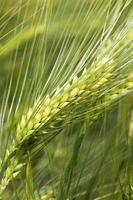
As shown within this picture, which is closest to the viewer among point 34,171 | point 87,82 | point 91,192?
point 87,82

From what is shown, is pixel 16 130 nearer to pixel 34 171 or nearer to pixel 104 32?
pixel 104 32

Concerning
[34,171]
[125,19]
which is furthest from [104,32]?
[34,171]

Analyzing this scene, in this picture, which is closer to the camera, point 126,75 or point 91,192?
point 126,75

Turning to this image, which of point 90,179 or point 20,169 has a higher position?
point 20,169

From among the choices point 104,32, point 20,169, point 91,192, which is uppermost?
point 104,32

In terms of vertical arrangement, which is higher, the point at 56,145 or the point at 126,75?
the point at 126,75

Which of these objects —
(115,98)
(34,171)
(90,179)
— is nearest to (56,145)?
(34,171)

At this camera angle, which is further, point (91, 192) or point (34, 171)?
point (34, 171)

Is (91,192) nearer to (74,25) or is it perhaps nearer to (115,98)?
(115,98)

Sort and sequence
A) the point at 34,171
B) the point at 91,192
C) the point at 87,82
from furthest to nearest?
1. the point at 34,171
2. the point at 91,192
3. the point at 87,82
